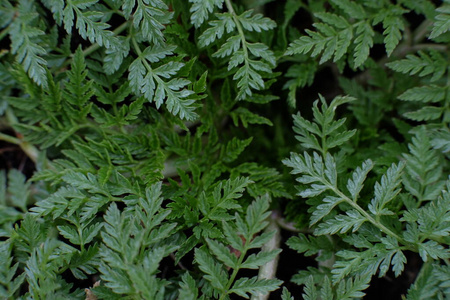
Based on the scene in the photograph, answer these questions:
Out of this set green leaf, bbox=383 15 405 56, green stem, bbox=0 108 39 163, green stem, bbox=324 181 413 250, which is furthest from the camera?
green stem, bbox=0 108 39 163

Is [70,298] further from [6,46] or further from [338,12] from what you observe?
[338,12]

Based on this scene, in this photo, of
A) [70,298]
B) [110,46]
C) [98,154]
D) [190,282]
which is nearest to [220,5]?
[110,46]

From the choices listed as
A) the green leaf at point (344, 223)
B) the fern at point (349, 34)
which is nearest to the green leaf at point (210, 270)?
the green leaf at point (344, 223)

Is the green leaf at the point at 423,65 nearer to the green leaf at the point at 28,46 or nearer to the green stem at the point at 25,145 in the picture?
the green leaf at the point at 28,46

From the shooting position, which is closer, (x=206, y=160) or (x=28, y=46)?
(x=28, y=46)

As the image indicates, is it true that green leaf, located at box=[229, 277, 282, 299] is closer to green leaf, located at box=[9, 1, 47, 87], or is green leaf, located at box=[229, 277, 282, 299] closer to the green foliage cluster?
the green foliage cluster

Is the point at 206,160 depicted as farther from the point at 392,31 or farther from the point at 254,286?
the point at 392,31

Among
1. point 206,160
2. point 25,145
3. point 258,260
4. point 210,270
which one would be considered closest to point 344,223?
point 258,260

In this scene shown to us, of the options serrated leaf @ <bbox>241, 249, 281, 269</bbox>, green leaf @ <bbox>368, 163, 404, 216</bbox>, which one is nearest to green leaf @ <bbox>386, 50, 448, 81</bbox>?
green leaf @ <bbox>368, 163, 404, 216</bbox>
